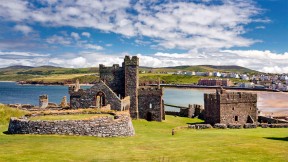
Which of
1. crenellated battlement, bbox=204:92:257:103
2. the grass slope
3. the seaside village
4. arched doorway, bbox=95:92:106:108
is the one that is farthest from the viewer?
arched doorway, bbox=95:92:106:108

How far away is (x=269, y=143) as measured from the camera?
23.1m

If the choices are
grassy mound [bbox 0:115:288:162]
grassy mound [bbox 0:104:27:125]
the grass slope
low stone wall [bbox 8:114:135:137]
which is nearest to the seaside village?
grassy mound [bbox 0:104:27:125]

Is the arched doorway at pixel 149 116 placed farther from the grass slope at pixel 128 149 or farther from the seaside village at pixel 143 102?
the grass slope at pixel 128 149

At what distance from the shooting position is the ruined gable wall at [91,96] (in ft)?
145

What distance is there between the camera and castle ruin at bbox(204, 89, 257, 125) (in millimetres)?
43844

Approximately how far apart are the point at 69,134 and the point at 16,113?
17.8 metres

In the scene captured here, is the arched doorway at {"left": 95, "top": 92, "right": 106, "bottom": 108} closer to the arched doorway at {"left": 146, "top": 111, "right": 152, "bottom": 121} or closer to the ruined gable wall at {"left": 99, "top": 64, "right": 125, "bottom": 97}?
the ruined gable wall at {"left": 99, "top": 64, "right": 125, "bottom": 97}

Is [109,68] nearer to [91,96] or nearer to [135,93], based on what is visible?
[135,93]

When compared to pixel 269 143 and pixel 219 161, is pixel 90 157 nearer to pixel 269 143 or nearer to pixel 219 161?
pixel 219 161

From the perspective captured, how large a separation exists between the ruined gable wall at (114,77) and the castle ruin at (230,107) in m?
13.3

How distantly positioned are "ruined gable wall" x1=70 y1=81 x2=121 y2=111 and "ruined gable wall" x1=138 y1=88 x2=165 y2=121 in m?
6.21

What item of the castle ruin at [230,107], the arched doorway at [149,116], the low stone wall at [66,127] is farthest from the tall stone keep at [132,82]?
the low stone wall at [66,127]

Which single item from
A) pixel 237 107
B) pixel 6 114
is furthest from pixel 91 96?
pixel 237 107

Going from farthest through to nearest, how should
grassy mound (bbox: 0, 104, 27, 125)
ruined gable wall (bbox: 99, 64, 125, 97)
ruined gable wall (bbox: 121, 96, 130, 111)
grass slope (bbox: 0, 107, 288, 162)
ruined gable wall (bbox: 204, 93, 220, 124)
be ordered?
ruined gable wall (bbox: 99, 64, 125, 97) < ruined gable wall (bbox: 121, 96, 130, 111) < ruined gable wall (bbox: 204, 93, 220, 124) < grassy mound (bbox: 0, 104, 27, 125) < grass slope (bbox: 0, 107, 288, 162)
